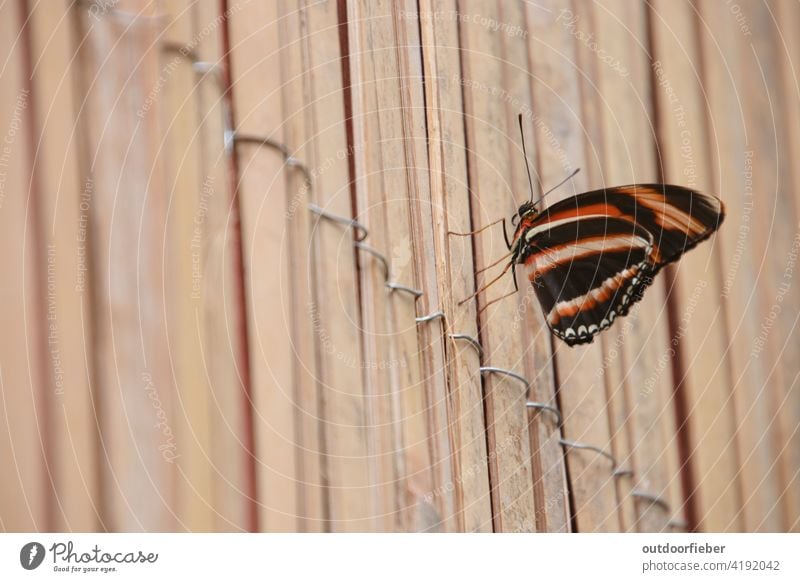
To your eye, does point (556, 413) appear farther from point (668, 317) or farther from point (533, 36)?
point (533, 36)

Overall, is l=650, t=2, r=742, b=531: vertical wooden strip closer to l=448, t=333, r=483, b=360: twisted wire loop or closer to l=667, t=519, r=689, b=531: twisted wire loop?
l=667, t=519, r=689, b=531: twisted wire loop

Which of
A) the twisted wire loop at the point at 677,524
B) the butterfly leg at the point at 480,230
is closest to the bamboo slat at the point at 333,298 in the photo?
the butterfly leg at the point at 480,230

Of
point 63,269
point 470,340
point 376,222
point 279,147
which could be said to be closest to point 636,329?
point 470,340

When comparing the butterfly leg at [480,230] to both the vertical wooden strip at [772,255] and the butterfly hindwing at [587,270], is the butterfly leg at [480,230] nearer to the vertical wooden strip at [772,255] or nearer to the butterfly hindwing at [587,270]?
the butterfly hindwing at [587,270]

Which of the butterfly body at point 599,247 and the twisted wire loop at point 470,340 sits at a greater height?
the butterfly body at point 599,247

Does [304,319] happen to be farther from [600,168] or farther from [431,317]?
[600,168]
